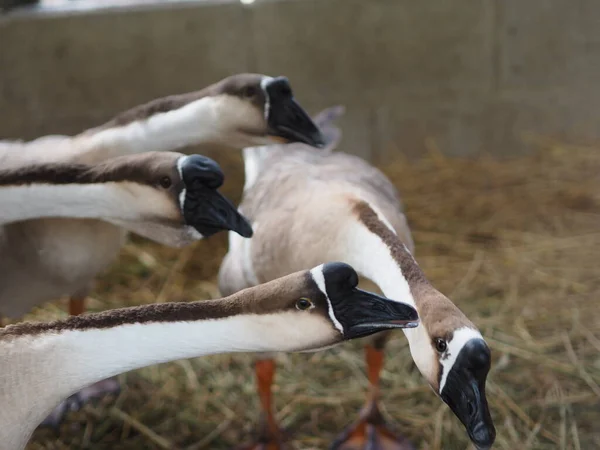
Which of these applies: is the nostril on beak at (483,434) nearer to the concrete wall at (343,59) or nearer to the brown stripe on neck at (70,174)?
the brown stripe on neck at (70,174)

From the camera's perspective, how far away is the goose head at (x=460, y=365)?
3.15 feet

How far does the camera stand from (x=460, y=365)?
38.0 inches

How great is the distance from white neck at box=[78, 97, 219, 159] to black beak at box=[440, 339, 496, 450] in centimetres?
A: 78

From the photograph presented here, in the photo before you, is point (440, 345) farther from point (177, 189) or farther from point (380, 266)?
point (177, 189)

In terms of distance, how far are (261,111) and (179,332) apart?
0.60 m

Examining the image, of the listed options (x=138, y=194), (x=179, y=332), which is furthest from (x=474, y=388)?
(x=138, y=194)

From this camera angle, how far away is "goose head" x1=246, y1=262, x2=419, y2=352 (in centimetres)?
98

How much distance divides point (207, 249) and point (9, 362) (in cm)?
165

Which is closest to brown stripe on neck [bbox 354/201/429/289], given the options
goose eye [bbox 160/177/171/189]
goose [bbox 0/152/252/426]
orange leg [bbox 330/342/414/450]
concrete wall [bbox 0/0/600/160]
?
goose [bbox 0/152/252/426]

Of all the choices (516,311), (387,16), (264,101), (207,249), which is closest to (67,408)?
(207,249)

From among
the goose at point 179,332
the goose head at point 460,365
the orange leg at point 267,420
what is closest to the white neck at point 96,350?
the goose at point 179,332

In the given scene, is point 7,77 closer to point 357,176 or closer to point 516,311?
point 357,176

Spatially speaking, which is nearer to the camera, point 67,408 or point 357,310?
point 357,310

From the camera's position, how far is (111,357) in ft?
3.44
